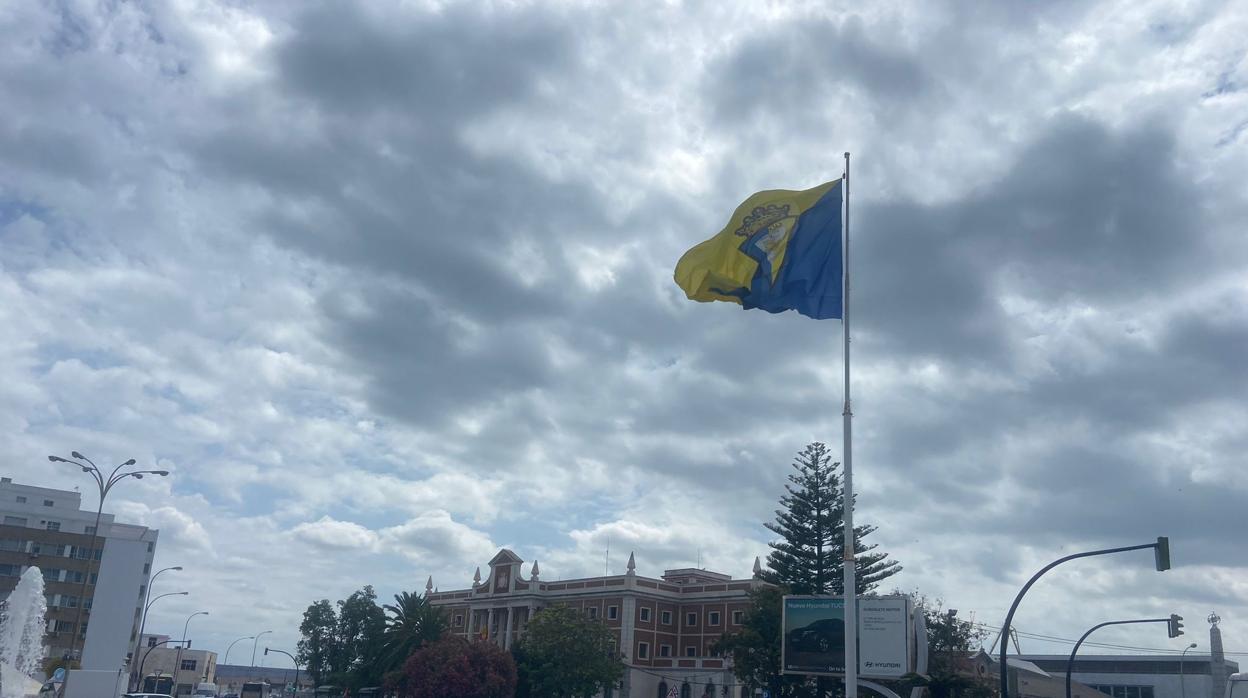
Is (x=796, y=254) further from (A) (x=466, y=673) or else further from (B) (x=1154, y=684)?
(B) (x=1154, y=684)

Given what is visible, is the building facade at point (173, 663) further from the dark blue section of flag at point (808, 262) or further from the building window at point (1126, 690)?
the dark blue section of flag at point (808, 262)

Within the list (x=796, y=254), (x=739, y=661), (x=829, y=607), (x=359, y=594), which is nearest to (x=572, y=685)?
(x=739, y=661)

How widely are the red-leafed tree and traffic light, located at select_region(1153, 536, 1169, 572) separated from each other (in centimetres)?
4717

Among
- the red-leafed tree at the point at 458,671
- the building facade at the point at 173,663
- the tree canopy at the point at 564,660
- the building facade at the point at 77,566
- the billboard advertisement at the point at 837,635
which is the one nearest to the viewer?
the billboard advertisement at the point at 837,635

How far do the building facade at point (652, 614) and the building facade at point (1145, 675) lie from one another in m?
38.6

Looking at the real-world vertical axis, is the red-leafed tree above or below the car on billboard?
below

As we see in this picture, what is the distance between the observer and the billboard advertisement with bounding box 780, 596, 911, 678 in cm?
3228

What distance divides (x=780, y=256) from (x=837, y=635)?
71.8ft

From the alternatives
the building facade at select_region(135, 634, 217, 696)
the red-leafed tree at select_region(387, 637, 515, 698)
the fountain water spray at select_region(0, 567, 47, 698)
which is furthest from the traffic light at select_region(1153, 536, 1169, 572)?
the building facade at select_region(135, 634, 217, 696)

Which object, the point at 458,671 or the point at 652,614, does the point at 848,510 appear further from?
the point at 652,614

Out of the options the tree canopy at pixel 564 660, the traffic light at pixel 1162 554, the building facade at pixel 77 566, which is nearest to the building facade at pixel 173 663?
the building facade at pixel 77 566

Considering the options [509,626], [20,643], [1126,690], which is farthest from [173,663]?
[1126,690]

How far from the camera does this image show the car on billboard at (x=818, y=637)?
3694 centimetres

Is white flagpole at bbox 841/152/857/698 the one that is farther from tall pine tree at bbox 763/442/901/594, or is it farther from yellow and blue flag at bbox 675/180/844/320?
tall pine tree at bbox 763/442/901/594
